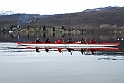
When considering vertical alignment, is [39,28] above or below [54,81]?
above

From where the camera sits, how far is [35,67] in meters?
33.0

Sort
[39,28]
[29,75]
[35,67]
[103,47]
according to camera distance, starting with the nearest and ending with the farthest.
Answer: [29,75], [35,67], [103,47], [39,28]

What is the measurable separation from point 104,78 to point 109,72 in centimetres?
297

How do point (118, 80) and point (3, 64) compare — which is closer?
point (118, 80)

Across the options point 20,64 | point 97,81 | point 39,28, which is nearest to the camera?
point 97,81

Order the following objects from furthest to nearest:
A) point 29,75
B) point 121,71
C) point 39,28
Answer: point 39,28, point 121,71, point 29,75

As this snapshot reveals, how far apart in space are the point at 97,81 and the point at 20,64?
1247cm

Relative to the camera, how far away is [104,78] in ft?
88.3

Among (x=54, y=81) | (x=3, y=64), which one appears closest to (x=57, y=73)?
(x=54, y=81)

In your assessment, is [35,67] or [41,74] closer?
[41,74]

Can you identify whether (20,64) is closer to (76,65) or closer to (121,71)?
(76,65)

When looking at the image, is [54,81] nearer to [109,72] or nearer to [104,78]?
[104,78]

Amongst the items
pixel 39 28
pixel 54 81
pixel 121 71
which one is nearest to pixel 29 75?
pixel 54 81

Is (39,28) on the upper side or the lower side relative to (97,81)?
upper
